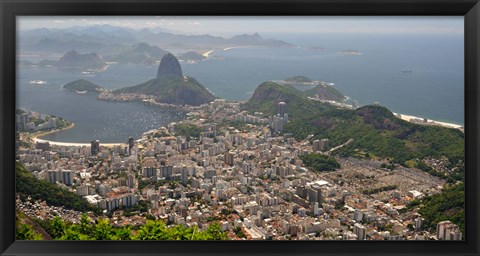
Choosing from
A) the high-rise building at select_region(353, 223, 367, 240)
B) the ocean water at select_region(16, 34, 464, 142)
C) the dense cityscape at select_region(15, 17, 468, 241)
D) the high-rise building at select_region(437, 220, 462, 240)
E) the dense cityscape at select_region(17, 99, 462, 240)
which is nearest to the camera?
the high-rise building at select_region(437, 220, 462, 240)

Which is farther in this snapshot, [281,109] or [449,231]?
[281,109]

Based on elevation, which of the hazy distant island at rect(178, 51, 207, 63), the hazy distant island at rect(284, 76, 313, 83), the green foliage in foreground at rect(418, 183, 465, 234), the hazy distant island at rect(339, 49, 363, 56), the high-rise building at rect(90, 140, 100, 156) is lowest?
the green foliage in foreground at rect(418, 183, 465, 234)

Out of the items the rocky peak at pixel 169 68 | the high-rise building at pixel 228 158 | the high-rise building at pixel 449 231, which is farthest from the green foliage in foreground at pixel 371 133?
the high-rise building at pixel 449 231

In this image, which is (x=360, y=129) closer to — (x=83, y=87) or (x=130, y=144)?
(x=130, y=144)

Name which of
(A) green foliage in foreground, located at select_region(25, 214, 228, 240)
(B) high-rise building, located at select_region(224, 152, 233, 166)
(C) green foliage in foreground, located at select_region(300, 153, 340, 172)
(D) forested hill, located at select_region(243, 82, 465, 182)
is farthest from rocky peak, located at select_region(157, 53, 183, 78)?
(A) green foliage in foreground, located at select_region(25, 214, 228, 240)

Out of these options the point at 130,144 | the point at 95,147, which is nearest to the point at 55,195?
the point at 95,147

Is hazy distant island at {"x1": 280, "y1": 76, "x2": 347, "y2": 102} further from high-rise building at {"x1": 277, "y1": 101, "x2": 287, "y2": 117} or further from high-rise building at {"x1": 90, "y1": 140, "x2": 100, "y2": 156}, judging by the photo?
high-rise building at {"x1": 90, "y1": 140, "x2": 100, "y2": 156}
